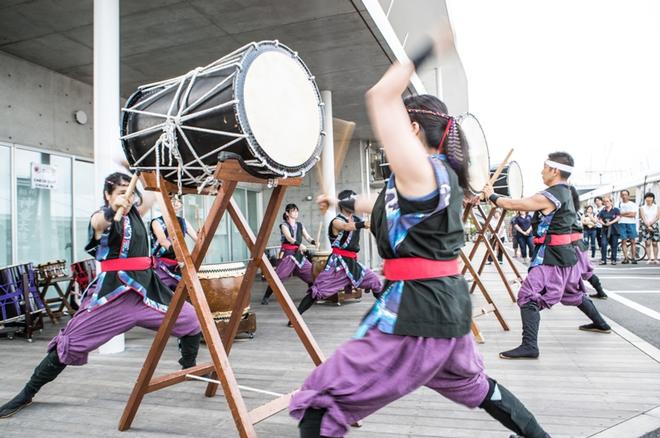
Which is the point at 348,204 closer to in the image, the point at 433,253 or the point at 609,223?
the point at 433,253

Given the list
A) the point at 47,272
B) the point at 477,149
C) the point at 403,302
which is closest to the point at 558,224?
the point at 477,149

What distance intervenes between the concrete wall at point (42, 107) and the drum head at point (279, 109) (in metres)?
5.28

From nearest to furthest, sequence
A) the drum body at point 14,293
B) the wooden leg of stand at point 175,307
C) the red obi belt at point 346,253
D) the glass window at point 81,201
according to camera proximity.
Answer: the wooden leg of stand at point 175,307 → the drum body at point 14,293 → the red obi belt at point 346,253 → the glass window at point 81,201

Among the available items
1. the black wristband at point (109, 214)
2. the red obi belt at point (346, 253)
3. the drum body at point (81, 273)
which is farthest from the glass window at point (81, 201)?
the black wristband at point (109, 214)

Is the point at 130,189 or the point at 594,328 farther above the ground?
the point at 130,189

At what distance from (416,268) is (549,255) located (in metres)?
2.84

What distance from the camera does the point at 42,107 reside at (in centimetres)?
642

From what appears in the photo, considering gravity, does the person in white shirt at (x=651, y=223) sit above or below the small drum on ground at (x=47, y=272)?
above

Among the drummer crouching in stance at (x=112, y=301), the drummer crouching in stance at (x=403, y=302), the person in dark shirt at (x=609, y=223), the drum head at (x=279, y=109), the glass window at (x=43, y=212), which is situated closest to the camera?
the drummer crouching in stance at (x=403, y=302)

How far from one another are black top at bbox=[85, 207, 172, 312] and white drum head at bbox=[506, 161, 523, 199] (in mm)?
4610

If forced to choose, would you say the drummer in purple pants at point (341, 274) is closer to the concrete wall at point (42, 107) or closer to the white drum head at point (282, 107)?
the white drum head at point (282, 107)

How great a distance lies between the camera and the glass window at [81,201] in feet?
22.8

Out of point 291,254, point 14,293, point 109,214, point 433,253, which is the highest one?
point 109,214

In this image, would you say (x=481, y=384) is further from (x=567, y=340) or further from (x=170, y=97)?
(x=567, y=340)
